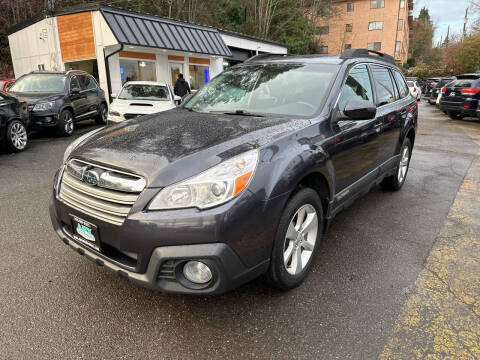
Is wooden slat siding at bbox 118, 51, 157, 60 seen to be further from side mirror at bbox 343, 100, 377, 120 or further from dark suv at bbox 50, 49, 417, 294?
side mirror at bbox 343, 100, 377, 120

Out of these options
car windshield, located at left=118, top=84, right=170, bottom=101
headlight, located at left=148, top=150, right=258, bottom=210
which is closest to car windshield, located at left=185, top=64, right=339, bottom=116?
headlight, located at left=148, top=150, right=258, bottom=210

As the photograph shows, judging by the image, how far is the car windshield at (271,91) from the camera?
10.2 ft

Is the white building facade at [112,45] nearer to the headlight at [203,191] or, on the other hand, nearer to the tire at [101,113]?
the tire at [101,113]

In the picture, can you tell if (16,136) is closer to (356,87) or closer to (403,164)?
(356,87)

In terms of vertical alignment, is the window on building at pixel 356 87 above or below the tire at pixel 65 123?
above

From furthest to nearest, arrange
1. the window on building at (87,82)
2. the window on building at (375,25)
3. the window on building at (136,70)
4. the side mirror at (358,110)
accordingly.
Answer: the window on building at (375,25)
the window on building at (136,70)
the window on building at (87,82)
the side mirror at (358,110)

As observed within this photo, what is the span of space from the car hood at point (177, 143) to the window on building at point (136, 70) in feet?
45.0

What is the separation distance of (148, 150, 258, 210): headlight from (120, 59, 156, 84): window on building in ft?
48.6

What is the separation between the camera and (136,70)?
16078mm

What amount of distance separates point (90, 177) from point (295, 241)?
58.2 inches

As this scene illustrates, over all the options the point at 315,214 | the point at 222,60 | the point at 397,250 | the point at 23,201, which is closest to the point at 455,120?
the point at 222,60

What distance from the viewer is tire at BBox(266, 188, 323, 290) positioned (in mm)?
2334

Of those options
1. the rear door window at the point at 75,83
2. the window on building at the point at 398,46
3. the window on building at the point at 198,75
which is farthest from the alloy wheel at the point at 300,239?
the window on building at the point at 398,46

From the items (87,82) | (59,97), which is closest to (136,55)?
(87,82)
